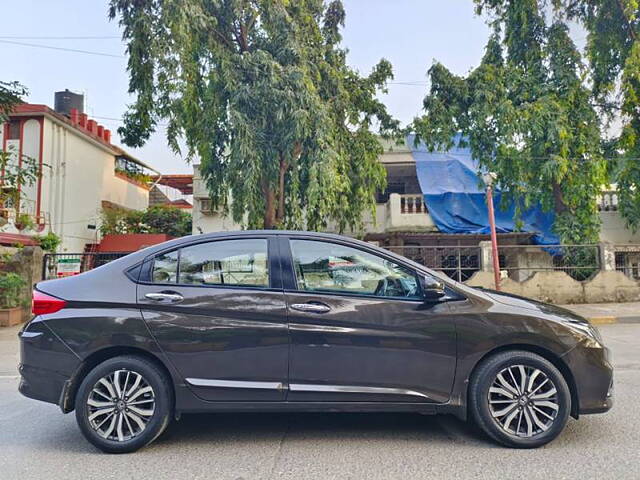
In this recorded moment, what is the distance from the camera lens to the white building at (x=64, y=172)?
59.2ft

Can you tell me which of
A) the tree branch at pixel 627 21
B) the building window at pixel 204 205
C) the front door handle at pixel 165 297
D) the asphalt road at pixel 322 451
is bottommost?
the asphalt road at pixel 322 451

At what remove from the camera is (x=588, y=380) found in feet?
10.7

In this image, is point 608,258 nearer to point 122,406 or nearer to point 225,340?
point 225,340

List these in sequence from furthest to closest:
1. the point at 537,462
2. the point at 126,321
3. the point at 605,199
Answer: the point at 605,199, the point at 126,321, the point at 537,462

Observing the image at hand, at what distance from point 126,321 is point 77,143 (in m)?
20.8

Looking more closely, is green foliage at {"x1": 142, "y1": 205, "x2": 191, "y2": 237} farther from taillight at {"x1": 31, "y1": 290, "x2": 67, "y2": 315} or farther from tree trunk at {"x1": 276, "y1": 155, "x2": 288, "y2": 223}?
taillight at {"x1": 31, "y1": 290, "x2": 67, "y2": 315}

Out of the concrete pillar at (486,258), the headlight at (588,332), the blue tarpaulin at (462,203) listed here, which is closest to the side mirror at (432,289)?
the headlight at (588,332)

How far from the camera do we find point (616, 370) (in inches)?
227

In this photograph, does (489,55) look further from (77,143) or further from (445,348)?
(77,143)

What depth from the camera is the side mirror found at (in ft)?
10.7

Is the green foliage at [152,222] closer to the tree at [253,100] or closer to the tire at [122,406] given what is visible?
the tree at [253,100]

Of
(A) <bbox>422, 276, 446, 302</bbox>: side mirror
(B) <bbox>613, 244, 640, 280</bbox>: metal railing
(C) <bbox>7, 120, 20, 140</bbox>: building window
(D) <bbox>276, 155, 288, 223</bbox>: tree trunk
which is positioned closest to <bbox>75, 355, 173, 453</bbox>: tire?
(A) <bbox>422, 276, 446, 302</bbox>: side mirror

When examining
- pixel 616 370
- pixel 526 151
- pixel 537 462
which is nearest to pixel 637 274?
pixel 526 151

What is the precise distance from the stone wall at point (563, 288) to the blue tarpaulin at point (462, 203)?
279cm
